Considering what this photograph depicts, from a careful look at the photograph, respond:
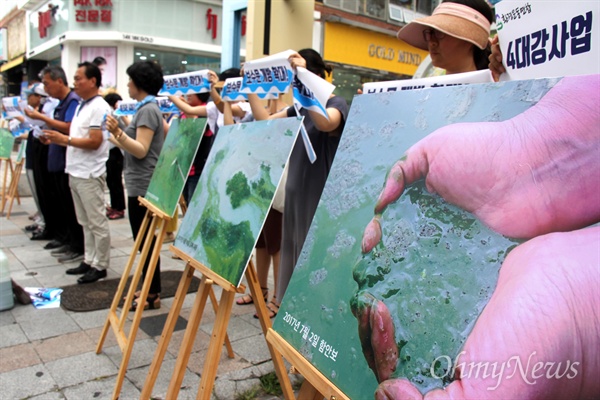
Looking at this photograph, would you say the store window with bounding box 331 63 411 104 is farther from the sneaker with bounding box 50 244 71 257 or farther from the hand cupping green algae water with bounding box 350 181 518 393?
the hand cupping green algae water with bounding box 350 181 518 393

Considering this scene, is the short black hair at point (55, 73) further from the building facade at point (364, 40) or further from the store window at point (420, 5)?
the store window at point (420, 5)

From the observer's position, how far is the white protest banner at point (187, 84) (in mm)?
3829

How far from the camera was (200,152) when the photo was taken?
16.9 feet

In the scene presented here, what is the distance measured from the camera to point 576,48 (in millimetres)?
1333

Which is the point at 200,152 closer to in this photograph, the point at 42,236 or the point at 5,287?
the point at 5,287

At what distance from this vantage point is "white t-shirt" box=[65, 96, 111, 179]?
446 centimetres

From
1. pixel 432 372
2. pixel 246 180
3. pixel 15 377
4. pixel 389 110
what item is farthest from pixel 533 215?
pixel 15 377

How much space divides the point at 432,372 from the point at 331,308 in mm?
383

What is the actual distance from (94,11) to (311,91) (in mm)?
17762

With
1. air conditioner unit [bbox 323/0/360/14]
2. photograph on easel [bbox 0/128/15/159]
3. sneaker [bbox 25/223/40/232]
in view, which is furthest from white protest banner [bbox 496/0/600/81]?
air conditioner unit [bbox 323/0/360/14]

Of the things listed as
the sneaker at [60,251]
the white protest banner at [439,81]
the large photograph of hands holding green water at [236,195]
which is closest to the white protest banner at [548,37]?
the white protest banner at [439,81]

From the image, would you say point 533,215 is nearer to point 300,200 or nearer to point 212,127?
point 300,200

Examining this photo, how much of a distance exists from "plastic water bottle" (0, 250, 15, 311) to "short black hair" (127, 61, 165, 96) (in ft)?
5.64

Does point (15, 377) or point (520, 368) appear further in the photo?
point (15, 377)
